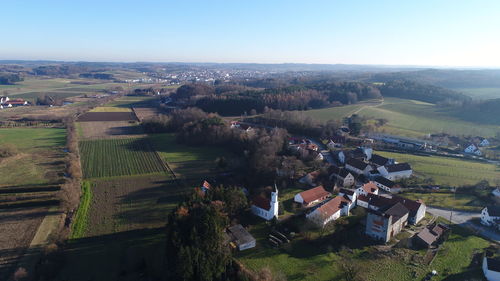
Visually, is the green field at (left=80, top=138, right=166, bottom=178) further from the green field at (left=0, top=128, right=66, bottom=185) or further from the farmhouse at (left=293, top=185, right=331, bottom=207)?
the farmhouse at (left=293, top=185, right=331, bottom=207)

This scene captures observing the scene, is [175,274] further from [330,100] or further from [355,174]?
[330,100]

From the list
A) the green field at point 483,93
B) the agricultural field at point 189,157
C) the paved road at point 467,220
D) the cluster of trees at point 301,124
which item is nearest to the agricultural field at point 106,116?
the agricultural field at point 189,157

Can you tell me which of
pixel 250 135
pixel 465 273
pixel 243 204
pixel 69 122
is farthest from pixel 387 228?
pixel 69 122

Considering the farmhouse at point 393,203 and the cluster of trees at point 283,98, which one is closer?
the farmhouse at point 393,203

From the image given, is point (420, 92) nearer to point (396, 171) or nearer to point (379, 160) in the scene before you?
point (379, 160)

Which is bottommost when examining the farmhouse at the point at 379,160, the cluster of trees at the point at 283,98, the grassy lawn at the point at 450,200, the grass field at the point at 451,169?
the grassy lawn at the point at 450,200

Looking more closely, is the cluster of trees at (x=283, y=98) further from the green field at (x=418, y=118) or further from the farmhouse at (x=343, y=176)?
the farmhouse at (x=343, y=176)

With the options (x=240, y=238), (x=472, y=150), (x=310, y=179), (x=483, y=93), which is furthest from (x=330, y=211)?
(x=483, y=93)
